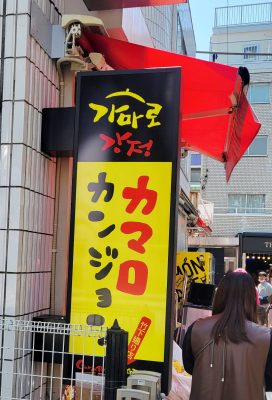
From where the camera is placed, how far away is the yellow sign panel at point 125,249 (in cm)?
373

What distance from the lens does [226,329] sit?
291 cm

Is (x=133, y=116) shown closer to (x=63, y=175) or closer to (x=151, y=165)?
(x=151, y=165)

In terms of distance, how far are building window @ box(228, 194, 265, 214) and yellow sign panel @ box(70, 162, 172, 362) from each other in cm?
2150

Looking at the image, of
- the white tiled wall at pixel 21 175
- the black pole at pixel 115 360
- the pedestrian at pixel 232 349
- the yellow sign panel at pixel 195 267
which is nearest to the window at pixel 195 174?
the yellow sign panel at pixel 195 267

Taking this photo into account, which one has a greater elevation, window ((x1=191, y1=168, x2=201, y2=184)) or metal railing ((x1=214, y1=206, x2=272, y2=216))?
window ((x1=191, y1=168, x2=201, y2=184))

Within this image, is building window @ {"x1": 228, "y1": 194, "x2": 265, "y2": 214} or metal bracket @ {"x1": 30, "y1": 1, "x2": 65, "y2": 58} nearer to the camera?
metal bracket @ {"x1": 30, "y1": 1, "x2": 65, "y2": 58}

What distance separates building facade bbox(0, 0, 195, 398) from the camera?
376 centimetres

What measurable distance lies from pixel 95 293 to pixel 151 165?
116 centimetres

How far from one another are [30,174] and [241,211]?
2175 centimetres

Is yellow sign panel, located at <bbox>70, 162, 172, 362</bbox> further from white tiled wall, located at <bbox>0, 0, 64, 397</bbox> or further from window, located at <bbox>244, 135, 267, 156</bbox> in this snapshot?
window, located at <bbox>244, 135, 267, 156</bbox>

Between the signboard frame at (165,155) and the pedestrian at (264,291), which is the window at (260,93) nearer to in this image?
the pedestrian at (264,291)

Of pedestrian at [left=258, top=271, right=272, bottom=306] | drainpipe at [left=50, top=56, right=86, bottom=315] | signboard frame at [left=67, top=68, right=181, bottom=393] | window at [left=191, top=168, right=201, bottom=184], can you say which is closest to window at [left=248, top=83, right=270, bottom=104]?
window at [left=191, top=168, right=201, bottom=184]

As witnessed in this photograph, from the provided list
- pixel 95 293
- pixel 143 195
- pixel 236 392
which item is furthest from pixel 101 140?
pixel 236 392

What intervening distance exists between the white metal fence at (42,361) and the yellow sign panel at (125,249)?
0.11 metres
